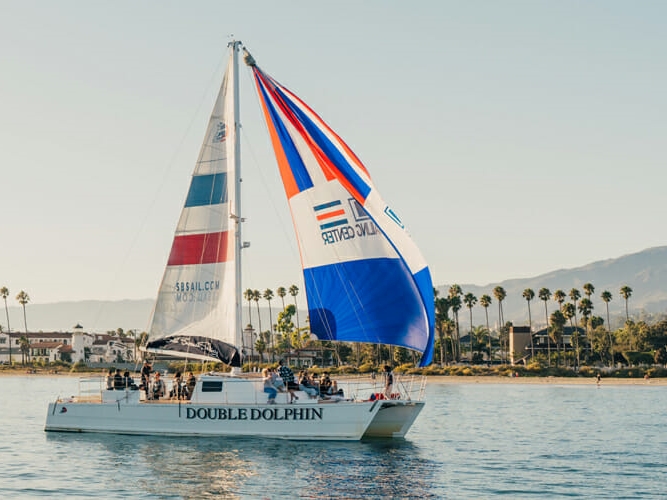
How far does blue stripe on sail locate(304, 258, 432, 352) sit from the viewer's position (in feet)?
104

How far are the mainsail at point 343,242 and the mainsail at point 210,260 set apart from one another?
6.12 feet

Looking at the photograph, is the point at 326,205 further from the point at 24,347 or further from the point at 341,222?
the point at 24,347

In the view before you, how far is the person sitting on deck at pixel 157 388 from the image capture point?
34.5m

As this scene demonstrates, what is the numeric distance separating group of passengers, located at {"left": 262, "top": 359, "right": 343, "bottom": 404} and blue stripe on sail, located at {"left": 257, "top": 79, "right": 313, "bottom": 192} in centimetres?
705

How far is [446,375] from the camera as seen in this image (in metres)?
115

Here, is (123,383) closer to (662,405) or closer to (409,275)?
(409,275)

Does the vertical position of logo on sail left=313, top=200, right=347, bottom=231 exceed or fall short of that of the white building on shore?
it exceeds it

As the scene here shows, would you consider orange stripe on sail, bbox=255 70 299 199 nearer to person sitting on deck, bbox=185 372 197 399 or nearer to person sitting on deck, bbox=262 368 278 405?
person sitting on deck, bbox=262 368 278 405

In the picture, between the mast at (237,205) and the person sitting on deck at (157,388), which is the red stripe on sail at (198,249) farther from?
the person sitting on deck at (157,388)

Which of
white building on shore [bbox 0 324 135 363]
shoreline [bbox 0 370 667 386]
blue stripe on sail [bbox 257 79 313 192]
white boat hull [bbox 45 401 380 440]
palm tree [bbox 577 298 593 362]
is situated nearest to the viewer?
white boat hull [bbox 45 401 380 440]

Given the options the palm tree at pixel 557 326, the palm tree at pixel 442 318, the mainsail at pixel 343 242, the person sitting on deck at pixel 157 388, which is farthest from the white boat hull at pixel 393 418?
the palm tree at pixel 557 326

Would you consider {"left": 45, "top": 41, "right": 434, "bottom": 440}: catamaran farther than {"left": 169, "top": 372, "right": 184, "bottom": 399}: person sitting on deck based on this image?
No

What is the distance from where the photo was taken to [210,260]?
34.8 meters

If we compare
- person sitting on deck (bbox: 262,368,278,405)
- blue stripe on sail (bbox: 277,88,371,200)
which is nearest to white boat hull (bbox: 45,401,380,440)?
person sitting on deck (bbox: 262,368,278,405)
